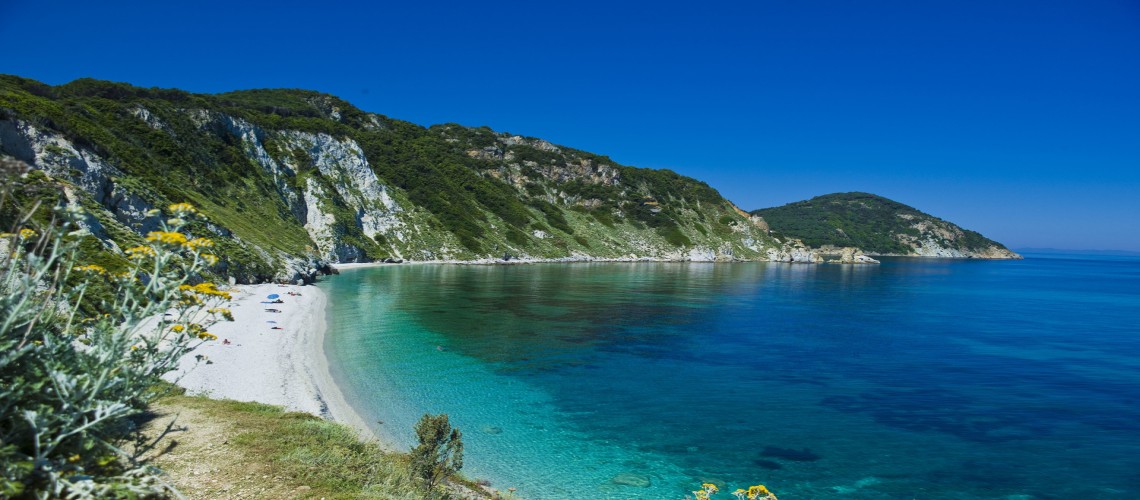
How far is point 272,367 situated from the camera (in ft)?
82.2

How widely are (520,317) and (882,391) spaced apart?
28353 millimetres

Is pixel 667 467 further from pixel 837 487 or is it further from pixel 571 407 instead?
pixel 571 407

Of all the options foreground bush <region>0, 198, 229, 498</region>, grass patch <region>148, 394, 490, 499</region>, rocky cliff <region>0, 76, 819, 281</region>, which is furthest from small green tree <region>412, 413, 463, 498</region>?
rocky cliff <region>0, 76, 819, 281</region>

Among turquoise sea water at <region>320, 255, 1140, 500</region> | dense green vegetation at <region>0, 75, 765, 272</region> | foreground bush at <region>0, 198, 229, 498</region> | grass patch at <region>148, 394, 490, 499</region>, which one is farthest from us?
dense green vegetation at <region>0, 75, 765, 272</region>

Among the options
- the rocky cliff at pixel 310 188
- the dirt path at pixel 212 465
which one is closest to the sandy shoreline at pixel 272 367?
the dirt path at pixel 212 465

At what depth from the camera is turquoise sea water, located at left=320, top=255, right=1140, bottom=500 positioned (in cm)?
1684

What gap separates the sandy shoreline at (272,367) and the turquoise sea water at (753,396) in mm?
1248

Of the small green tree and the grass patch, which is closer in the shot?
the grass patch

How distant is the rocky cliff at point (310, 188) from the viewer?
52406mm

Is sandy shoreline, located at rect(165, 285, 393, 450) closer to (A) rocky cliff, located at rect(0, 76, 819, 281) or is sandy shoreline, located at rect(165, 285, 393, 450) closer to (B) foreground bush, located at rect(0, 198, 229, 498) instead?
(B) foreground bush, located at rect(0, 198, 229, 498)

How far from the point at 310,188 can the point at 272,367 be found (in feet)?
300

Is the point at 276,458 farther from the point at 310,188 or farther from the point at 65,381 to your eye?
the point at 310,188

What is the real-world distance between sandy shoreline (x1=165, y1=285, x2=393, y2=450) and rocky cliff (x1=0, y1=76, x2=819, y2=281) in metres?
9.19

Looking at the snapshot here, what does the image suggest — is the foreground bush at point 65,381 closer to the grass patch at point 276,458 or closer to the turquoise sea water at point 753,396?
the grass patch at point 276,458
